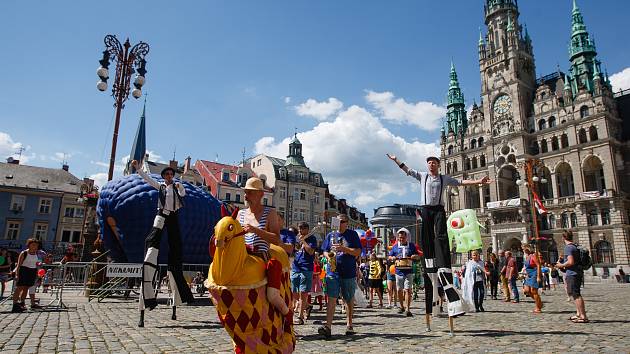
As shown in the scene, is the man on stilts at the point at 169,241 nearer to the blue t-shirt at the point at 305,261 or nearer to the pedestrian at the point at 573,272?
the blue t-shirt at the point at 305,261

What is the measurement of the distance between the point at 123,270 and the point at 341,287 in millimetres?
6379

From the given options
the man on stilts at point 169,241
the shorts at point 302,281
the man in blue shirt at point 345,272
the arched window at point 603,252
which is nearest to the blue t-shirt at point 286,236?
the shorts at point 302,281

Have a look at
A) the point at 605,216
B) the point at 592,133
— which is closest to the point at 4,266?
the point at 605,216

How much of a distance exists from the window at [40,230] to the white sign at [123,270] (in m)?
41.9

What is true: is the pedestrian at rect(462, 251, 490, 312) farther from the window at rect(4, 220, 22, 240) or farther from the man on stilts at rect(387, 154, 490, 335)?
the window at rect(4, 220, 22, 240)

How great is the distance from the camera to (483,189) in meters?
54.4

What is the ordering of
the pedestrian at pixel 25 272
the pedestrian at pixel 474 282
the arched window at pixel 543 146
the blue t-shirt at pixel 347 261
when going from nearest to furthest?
1. the blue t-shirt at pixel 347 261
2. the pedestrian at pixel 25 272
3. the pedestrian at pixel 474 282
4. the arched window at pixel 543 146

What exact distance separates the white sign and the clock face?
5428 centimetres

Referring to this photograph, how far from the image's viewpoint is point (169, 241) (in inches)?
282

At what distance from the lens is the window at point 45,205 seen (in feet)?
142

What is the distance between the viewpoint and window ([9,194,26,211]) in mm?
41562

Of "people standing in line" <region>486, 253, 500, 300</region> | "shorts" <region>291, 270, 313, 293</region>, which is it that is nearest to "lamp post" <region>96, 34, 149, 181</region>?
"shorts" <region>291, 270, 313, 293</region>

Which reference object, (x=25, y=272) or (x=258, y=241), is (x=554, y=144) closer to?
(x=25, y=272)

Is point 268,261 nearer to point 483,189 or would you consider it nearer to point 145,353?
point 145,353
